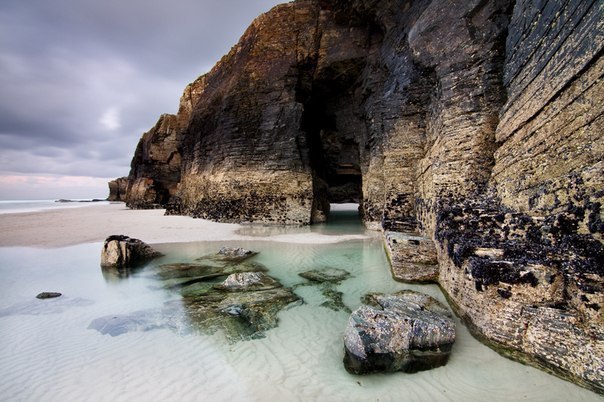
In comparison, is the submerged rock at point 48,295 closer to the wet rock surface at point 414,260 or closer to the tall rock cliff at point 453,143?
the wet rock surface at point 414,260

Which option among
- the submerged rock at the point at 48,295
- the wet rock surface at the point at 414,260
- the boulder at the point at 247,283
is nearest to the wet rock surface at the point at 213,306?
the boulder at the point at 247,283

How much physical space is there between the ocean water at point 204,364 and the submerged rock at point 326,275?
83 cm

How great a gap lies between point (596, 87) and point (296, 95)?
15.2 m

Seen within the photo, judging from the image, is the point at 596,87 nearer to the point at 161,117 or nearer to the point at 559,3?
the point at 559,3

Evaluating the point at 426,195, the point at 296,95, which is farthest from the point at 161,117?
the point at 426,195

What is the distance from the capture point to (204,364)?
318 cm

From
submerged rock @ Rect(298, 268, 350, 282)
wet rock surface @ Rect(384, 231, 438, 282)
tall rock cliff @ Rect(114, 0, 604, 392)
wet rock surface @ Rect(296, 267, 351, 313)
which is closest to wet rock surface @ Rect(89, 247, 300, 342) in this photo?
wet rock surface @ Rect(296, 267, 351, 313)

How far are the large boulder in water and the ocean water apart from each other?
6.33 feet

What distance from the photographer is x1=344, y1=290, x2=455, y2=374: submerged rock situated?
3064mm

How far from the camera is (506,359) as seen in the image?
10.2 ft

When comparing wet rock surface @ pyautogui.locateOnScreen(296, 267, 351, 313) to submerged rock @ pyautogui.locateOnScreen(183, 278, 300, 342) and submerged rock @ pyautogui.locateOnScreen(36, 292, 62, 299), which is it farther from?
submerged rock @ pyautogui.locateOnScreen(36, 292, 62, 299)

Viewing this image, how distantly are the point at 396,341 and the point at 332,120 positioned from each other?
58.4 ft

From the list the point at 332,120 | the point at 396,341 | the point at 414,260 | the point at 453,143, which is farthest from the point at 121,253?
the point at 332,120

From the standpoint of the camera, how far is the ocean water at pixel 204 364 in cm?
270
